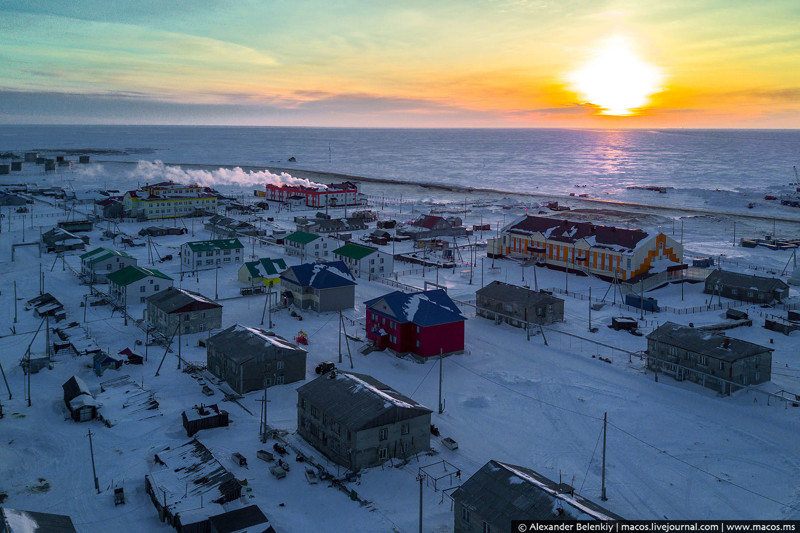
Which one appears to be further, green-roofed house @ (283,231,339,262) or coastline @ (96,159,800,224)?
coastline @ (96,159,800,224)

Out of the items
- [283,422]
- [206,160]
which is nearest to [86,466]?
[283,422]

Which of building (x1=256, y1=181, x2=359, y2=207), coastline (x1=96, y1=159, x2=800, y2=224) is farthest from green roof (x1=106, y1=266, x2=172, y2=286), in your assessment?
coastline (x1=96, y1=159, x2=800, y2=224)

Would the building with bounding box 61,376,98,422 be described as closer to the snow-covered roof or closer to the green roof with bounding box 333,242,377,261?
the snow-covered roof

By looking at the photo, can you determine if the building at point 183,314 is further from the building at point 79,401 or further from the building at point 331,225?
the building at point 331,225

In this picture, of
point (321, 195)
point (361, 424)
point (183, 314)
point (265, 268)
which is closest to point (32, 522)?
point (361, 424)

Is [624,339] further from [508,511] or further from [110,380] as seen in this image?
[110,380]

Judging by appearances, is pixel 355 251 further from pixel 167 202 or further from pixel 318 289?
pixel 167 202
